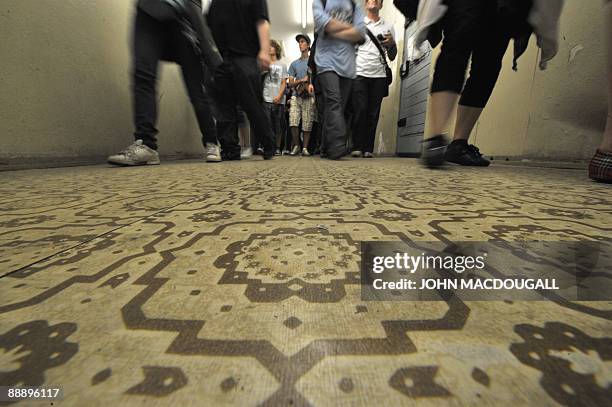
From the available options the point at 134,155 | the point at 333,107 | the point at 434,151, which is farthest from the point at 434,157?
the point at 134,155

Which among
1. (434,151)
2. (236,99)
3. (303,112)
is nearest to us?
(434,151)

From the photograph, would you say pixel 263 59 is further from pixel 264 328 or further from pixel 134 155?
pixel 264 328

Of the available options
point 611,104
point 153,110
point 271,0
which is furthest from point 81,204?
point 271,0


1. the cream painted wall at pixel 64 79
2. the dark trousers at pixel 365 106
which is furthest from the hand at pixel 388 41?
the cream painted wall at pixel 64 79

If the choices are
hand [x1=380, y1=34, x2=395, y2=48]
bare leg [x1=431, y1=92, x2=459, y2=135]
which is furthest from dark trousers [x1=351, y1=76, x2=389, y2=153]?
bare leg [x1=431, y1=92, x2=459, y2=135]

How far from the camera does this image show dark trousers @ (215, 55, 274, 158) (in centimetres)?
185

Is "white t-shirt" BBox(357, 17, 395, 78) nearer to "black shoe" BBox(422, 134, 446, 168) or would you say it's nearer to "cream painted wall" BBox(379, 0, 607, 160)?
"cream painted wall" BBox(379, 0, 607, 160)

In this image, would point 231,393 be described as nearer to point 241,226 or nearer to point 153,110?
point 241,226

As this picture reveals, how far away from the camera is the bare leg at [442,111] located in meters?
1.16

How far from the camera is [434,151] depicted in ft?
4.13

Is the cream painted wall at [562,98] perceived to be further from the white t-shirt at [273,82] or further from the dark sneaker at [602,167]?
the white t-shirt at [273,82]

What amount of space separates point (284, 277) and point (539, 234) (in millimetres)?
362

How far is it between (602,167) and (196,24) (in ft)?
6.35

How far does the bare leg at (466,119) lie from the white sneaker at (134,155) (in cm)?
160
